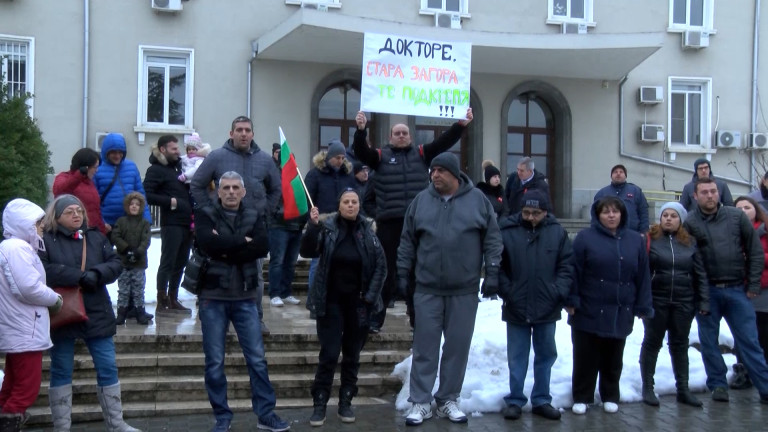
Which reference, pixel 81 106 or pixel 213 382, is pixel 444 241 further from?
pixel 81 106

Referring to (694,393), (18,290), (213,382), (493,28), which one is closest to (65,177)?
(18,290)

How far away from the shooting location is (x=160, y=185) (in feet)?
31.1

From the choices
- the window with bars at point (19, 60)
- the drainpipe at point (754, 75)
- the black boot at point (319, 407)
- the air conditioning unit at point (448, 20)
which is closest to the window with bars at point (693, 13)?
the drainpipe at point (754, 75)

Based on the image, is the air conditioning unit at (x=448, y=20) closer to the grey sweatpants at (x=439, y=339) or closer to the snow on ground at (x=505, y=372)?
the snow on ground at (x=505, y=372)

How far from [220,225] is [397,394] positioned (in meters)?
2.62

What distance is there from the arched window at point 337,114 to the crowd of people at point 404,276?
889cm

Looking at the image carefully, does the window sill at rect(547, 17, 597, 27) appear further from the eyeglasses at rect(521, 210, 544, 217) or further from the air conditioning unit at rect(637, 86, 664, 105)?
the eyeglasses at rect(521, 210, 544, 217)

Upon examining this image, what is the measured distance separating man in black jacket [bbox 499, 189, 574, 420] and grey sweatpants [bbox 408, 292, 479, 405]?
0.48 m

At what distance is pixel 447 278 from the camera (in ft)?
23.6

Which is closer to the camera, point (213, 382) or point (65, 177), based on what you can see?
point (213, 382)

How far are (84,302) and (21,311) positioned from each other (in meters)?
0.50

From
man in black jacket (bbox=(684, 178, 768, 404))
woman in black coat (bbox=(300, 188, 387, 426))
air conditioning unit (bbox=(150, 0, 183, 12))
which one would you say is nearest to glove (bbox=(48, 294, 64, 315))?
woman in black coat (bbox=(300, 188, 387, 426))

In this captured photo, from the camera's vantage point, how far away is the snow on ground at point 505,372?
779cm

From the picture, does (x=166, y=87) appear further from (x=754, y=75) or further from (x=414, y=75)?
(x=754, y=75)
